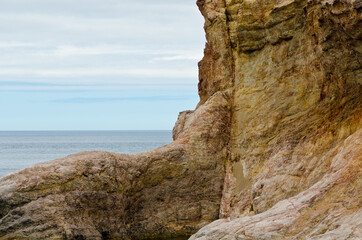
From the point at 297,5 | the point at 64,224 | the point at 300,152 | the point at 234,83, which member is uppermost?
the point at 297,5

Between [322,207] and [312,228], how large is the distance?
0.93 meters

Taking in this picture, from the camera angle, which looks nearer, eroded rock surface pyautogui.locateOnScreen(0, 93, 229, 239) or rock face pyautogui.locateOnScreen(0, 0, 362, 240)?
rock face pyautogui.locateOnScreen(0, 0, 362, 240)

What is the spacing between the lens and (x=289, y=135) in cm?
2900

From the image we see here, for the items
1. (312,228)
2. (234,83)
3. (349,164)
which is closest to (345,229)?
(312,228)

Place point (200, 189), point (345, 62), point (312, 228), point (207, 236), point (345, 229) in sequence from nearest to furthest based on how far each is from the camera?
point (345, 229)
point (312, 228)
point (207, 236)
point (345, 62)
point (200, 189)

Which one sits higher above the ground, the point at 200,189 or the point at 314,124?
the point at 314,124

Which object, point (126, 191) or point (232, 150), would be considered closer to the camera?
point (126, 191)

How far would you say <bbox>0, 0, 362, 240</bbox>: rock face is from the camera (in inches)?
1015

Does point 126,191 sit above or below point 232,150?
below

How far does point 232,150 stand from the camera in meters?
32.1

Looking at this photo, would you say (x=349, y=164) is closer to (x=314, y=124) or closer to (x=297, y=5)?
(x=314, y=124)

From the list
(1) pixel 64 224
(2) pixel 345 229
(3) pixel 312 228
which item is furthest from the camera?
(1) pixel 64 224

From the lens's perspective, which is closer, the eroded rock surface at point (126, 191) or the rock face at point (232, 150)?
the rock face at point (232, 150)

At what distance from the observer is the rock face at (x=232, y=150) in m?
25.8
